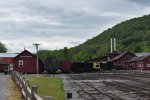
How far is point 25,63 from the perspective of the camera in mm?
83250

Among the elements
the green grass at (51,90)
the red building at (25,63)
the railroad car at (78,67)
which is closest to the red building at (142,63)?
the railroad car at (78,67)

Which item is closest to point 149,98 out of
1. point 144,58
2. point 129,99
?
point 129,99

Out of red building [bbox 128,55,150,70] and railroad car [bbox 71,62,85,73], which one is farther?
red building [bbox 128,55,150,70]

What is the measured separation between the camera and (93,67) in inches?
3701

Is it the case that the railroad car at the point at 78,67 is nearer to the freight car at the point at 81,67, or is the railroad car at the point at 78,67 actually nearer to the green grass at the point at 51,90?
the freight car at the point at 81,67

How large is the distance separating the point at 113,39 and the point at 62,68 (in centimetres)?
7518

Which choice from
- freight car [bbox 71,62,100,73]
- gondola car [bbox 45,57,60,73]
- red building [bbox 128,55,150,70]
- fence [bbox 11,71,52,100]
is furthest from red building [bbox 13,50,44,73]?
fence [bbox 11,71,52,100]

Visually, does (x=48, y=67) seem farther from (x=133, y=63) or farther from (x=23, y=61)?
(x=133, y=63)

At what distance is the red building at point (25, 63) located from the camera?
272ft

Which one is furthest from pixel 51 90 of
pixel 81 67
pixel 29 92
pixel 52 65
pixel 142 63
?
pixel 142 63

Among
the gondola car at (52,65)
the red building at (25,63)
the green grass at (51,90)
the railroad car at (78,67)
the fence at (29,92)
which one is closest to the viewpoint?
the fence at (29,92)

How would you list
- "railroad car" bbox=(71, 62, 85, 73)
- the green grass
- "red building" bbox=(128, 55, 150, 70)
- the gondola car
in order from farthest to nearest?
"red building" bbox=(128, 55, 150, 70) → "railroad car" bbox=(71, 62, 85, 73) → the gondola car → the green grass

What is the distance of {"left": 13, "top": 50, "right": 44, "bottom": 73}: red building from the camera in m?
82.9

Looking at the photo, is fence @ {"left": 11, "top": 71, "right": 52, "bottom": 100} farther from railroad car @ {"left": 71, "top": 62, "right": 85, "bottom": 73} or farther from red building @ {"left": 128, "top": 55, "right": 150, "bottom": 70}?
red building @ {"left": 128, "top": 55, "right": 150, "bottom": 70}
